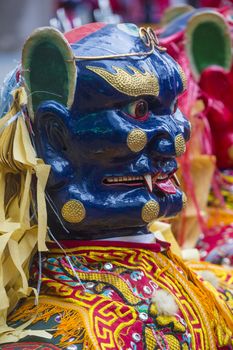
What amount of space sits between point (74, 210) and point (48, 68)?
25cm

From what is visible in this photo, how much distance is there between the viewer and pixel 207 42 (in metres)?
2.58

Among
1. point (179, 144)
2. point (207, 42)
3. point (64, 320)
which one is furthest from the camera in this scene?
point (207, 42)

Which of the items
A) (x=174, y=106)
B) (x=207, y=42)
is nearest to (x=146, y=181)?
(x=174, y=106)

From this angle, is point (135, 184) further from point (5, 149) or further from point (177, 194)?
point (5, 149)

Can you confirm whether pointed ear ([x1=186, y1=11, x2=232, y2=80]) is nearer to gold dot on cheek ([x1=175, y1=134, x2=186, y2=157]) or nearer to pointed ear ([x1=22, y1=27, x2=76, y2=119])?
gold dot on cheek ([x1=175, y1=134, x2=186, y2=157])

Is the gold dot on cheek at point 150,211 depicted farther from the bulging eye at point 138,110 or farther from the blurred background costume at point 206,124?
the blurred background costume at point 206,124

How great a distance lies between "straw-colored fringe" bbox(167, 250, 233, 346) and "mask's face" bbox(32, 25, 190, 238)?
0.17 metres

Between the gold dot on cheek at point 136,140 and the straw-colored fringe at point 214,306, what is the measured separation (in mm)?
273

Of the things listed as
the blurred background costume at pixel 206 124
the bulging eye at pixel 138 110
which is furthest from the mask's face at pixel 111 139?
the blurred background costume at pixel 206 124

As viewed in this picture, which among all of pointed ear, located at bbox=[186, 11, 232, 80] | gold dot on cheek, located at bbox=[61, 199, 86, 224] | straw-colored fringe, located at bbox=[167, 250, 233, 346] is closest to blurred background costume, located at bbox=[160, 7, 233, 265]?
pointed ear, located at bbox=[186, 11, 232, 80]

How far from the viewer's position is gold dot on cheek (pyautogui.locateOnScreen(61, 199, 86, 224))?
5.25 feet

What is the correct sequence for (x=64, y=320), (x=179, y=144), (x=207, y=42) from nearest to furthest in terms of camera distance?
(x=64, y=320) → (x=179, y=144) → (x=207, y=42)

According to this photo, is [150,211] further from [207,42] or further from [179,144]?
[207,42]

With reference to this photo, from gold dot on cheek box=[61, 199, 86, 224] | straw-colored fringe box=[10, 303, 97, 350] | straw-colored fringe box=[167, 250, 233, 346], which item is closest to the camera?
straw-colored fringe box=[10, 303, 97, 350]
